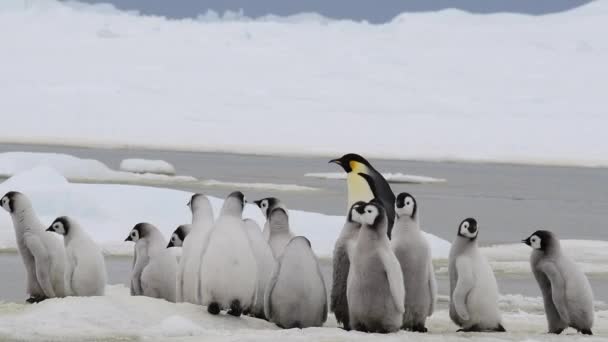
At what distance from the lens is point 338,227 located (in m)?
11.5

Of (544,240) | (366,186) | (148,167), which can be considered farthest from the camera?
(148,167)

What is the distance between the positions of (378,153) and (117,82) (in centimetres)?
1718

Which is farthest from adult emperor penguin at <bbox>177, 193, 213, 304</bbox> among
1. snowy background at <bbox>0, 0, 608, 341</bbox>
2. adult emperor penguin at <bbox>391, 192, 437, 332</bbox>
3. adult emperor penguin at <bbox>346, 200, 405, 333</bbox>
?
snowy background at <bbox>0, 0, 608, 341</bbox>

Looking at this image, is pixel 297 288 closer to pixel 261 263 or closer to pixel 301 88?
pixel 261 263

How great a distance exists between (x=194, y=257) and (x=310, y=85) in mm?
51742

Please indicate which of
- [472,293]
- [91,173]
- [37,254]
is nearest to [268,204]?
[37,254]

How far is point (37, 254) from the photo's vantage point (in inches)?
270

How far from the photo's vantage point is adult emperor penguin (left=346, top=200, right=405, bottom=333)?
602 cm

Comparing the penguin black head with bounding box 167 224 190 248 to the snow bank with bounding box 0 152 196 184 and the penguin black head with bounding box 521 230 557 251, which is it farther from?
the snow bank with bounding box 0 152 196 184

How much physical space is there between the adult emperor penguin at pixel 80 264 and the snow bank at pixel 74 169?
13.8m

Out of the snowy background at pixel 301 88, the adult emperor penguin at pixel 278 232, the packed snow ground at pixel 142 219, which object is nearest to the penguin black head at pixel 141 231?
the adult emperor penguin at pixel 278 232

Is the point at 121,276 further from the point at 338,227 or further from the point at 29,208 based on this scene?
the point at 338,227

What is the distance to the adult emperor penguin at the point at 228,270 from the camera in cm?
636

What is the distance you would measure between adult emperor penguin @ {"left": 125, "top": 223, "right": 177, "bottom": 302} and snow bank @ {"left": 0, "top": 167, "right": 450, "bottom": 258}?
3404mm
